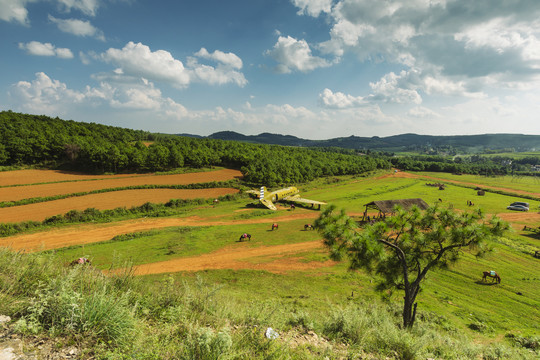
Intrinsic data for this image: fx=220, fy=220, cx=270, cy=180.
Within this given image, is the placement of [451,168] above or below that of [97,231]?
above

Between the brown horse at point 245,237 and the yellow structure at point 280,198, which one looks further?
the yellow structure at point 280,198

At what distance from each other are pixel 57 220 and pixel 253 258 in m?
32.8

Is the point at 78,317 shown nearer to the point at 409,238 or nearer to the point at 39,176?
the point at 409,238

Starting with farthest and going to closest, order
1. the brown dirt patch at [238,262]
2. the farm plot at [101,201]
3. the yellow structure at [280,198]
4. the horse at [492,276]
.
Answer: the yellow structure at [280,198] → the farm plot at [101,201] → the brown dirt patch at [238,262] → the horse at [492,276]

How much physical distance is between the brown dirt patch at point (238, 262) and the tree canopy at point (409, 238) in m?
12.0

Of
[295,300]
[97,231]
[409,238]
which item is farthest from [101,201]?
[409,238]

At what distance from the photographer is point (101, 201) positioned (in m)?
44.9

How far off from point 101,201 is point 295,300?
46.6 meters

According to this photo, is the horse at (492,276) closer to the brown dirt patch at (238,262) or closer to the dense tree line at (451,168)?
Answer: the brown dirt patch at (238,262)

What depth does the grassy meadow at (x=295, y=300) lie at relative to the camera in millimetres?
5910

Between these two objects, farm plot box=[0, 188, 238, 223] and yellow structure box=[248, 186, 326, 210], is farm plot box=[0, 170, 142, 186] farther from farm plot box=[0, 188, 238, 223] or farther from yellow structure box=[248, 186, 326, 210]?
yellow structure box=[248, 186, 326, 210]

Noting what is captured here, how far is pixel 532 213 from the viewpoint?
49656 millimetres

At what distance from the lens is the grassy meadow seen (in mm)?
5910

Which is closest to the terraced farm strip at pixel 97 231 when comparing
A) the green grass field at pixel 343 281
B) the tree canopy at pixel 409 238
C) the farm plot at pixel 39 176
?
the green grass field at pixel 343 281
